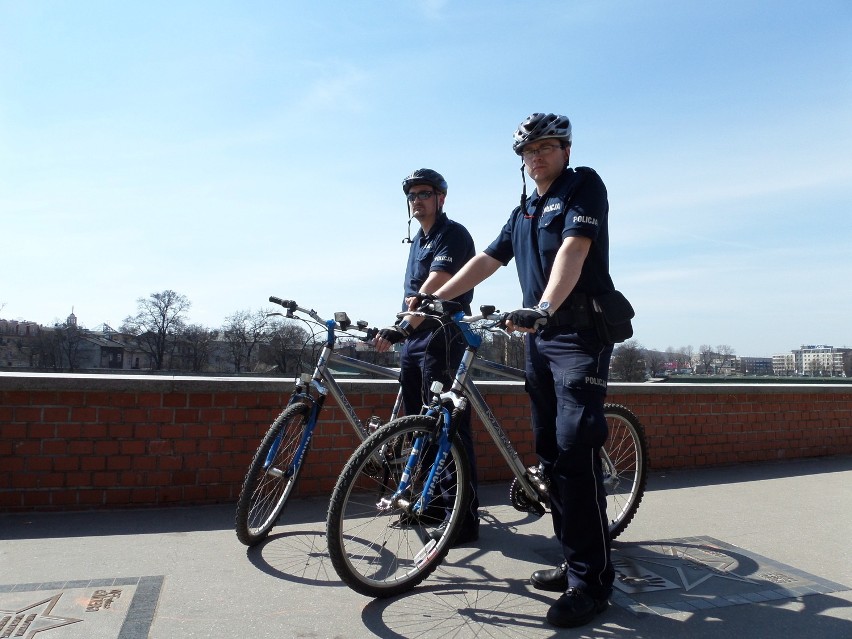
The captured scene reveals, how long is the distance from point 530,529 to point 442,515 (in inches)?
40.2

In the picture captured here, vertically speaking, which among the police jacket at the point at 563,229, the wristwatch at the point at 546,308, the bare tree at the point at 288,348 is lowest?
the bare tree at the point at 288,348

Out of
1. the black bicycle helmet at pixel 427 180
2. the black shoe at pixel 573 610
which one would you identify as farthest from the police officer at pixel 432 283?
the black shoe at pixel 573 610

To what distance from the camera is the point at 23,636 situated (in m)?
2.45

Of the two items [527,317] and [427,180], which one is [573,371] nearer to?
[527,317]

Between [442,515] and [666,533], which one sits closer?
[442,515]

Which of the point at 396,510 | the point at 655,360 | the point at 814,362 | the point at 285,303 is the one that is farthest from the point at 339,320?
the point at 814,362

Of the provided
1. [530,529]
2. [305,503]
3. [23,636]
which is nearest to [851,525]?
[530,529]

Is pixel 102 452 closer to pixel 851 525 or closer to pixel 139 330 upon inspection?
pixel 851 525

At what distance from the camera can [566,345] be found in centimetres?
305

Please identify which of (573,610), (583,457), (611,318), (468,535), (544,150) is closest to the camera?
(573,610)

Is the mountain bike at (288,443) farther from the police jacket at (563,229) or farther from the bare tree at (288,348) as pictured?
the police jacket at (563,229)

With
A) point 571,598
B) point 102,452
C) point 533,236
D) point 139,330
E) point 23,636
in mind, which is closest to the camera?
point 23,636

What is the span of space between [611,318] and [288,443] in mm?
1901

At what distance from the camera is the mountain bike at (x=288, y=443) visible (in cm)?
352
